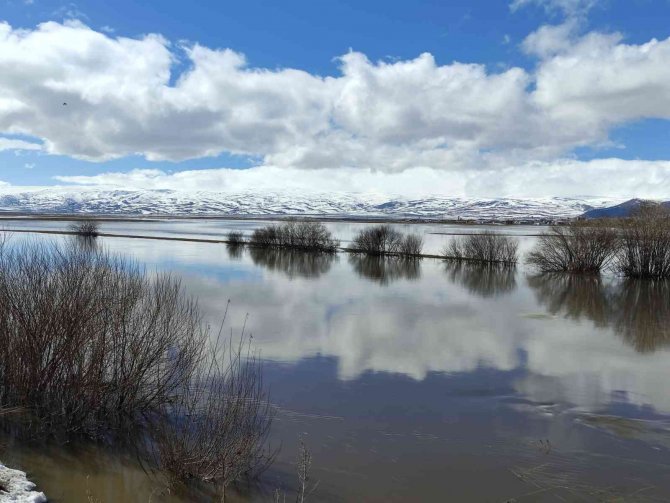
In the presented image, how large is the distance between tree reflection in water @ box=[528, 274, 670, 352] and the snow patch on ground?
57.9 ft

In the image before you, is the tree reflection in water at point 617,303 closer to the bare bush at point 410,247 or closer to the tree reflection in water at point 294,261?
the bare bush at point 410,247

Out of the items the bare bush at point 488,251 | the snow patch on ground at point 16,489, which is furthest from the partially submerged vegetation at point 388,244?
the snow patch on ground at point 16,489

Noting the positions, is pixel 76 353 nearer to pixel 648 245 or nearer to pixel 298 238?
pixel 648 245

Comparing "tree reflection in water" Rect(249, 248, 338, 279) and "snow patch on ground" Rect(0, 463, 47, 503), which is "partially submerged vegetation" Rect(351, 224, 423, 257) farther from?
"snow patch on ground" Rect(0, 463, 47, 503)

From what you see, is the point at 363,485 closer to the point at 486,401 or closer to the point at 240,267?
the point at 486,401

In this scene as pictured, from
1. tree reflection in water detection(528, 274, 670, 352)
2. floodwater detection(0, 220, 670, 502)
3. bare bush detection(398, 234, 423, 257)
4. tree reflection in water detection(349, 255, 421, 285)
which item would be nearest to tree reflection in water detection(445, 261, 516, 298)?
tree reflection in water detection(528, 274, 670, 352)

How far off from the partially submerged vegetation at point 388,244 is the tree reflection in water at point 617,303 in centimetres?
1539

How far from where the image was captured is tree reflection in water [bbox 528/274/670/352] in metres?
20.5

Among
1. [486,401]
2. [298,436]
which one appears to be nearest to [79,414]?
[298,436]

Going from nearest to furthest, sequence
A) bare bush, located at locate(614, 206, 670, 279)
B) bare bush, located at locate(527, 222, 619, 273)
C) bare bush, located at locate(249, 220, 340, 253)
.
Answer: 1. bare bush, located at locate(614, 206, 670, 279)
2. bare bush, located at locate(527, 222, 619, 273)
3. bare bush, located at locate(249, 220, 340, 253)

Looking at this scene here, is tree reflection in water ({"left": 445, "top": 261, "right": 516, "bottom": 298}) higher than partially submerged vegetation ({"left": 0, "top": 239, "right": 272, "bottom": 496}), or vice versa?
partially submerged vegetation ({"left": 0, "top": 239, "right": 272, "bottom": 496})

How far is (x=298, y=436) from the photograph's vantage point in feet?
33.4

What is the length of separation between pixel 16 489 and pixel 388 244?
49044 millimetres

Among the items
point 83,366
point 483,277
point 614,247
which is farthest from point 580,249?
point 83,366
